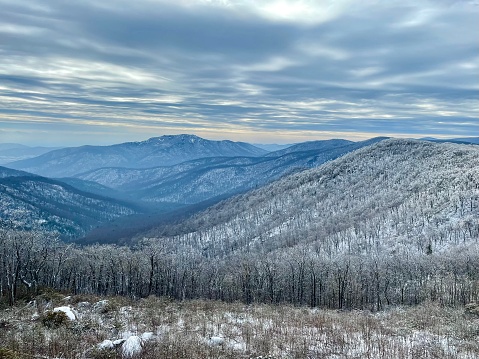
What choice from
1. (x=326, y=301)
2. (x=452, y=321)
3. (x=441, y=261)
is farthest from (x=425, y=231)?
(x=452, y=321)

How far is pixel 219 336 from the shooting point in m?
17.5

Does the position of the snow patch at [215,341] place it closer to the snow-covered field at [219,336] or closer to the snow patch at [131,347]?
the snow-covered field at [219,336]

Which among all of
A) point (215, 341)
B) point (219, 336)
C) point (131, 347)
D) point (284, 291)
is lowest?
point (284, 291)

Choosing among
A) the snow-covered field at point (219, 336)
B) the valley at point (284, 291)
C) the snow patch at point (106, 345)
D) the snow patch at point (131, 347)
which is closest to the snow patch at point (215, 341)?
the snow-covered field at point (219, 336)

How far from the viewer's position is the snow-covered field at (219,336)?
14.0 meters

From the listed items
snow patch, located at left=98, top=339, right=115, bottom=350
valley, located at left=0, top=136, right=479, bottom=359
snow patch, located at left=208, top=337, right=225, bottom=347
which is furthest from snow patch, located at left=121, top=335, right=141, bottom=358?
snow patch, located at left=208, top=337, right=225, bottom=347

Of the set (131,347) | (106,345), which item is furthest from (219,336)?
(106,345)

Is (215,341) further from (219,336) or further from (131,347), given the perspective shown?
(131,347)

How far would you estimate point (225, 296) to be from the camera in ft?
331

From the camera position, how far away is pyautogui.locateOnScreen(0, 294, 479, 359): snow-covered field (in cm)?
1402

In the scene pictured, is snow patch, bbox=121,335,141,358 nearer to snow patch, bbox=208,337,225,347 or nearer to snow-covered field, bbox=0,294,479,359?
snow-covered field, bbox=0,294,479,359

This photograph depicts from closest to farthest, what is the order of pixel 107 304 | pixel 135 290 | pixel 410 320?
1. pixel 410 320
2. pixel 107 304
3. pixel 135 290

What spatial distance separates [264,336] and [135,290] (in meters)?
89.9

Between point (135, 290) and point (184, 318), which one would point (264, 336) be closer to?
point (184, 318)
